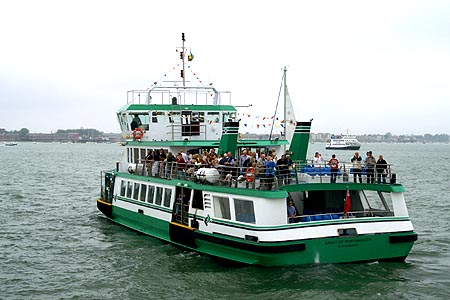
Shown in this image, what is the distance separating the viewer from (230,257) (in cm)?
2108

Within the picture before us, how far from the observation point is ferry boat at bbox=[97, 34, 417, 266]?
19656 millimetres

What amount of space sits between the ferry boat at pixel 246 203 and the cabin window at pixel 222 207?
1.4 inches

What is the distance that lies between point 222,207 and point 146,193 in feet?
21.0

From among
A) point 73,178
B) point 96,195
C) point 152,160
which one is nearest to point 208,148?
point 152,160

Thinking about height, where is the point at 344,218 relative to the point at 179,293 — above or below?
above

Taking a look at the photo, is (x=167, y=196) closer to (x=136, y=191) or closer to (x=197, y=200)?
(x=197, y=200)

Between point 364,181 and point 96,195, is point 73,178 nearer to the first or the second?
point 96,195

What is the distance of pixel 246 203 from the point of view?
20609 millimetres

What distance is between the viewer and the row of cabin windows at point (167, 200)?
2061 cm

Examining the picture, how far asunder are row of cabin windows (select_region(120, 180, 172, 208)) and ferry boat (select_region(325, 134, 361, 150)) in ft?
493

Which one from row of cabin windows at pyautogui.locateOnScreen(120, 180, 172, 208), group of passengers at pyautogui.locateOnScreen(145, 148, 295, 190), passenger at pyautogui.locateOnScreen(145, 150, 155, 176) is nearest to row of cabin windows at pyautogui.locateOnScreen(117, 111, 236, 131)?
passenger at pyautogui.locateOnScreen(145, 150, 155, 176)

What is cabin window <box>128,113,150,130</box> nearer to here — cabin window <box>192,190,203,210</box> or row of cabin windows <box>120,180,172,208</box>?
row of cabin windows <box>120,180,172,208</box>

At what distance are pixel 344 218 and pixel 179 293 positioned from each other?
598 centimetres

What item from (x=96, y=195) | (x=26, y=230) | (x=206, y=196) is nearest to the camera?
(x=206, y=196)
